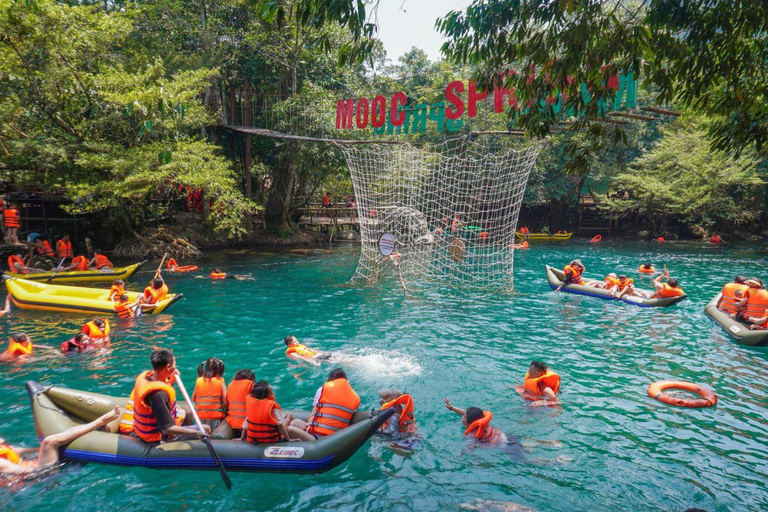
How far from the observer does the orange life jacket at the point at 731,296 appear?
444 inches

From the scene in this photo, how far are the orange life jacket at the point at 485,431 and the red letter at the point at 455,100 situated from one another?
10847 mm

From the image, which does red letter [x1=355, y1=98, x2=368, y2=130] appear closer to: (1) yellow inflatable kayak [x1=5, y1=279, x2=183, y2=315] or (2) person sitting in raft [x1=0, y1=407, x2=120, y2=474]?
(1) yellow inflatable kayak [x1=5, y1=279, x2=183, y2=315]

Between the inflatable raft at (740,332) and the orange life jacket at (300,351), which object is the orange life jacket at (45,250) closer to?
the orange life jacket at (300,351)

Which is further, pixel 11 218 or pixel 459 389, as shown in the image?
pixel 11 218

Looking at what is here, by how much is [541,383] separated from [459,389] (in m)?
1.43

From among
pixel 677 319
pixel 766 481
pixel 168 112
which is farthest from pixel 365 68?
pixel 766 481

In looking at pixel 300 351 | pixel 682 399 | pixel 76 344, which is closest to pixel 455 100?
pixel 300 351

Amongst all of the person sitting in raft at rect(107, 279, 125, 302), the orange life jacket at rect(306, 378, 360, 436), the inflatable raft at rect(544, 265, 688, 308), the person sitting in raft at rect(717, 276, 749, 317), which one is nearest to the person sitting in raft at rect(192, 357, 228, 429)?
the orange life jacket at rect(306, 378, 360, 436)

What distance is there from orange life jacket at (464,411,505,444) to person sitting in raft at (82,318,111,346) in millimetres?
8252

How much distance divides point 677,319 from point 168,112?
18561 millimetres

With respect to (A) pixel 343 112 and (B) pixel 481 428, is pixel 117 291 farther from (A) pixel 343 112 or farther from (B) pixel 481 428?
(A) pixel 343 112

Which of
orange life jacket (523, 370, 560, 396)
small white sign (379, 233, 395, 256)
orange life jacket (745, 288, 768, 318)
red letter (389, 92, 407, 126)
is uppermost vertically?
red letter (389, 92, 407, 126)

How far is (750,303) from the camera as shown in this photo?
11.0 meters

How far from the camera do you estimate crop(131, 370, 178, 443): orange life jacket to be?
5.41 meters
